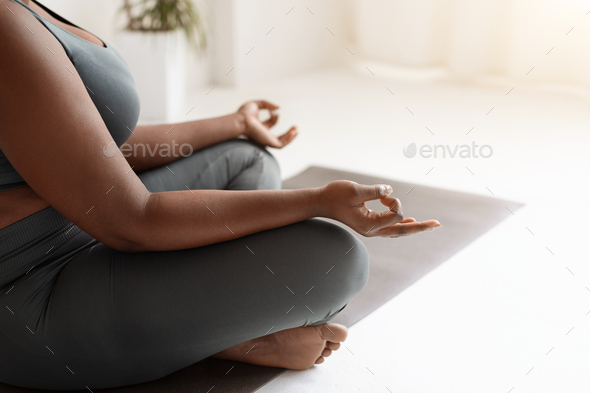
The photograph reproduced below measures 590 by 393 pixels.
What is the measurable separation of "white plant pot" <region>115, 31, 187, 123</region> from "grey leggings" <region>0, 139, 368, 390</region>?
2.55 meters

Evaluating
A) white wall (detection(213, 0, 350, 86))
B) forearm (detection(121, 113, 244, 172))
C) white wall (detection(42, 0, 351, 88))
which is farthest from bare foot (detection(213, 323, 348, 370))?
white wall (detection(213, 0, 350, 86))

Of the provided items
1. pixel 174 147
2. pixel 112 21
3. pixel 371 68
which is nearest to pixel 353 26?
pixel 371 68

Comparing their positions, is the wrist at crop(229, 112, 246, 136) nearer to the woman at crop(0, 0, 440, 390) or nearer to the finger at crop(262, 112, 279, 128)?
the finger at crop(262, 112, 279, 128)

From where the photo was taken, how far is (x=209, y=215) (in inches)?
39.0

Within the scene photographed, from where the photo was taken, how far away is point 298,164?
280cm

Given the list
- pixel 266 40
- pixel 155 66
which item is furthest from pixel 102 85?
pixel 266 40

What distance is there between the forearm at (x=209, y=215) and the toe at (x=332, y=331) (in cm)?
24

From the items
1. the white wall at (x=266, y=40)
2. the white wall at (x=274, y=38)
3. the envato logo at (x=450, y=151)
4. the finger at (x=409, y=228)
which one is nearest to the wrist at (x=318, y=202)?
the finger at (x=409, y=228)

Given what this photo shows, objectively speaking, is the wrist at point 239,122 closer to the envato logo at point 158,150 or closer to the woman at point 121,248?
the envato logo at point 158,150

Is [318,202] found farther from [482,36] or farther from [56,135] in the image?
[482,36]

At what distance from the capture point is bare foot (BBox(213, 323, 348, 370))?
1159 millimetres

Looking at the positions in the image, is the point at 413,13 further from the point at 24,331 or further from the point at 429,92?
the point at 24,331

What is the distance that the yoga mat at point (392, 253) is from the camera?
1.20 metres

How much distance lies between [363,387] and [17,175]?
774mm
